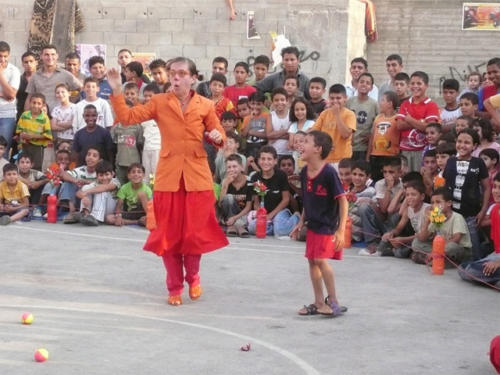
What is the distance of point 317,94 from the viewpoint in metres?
12.6

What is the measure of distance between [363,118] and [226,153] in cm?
171

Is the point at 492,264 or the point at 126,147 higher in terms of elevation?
the point at 126,147

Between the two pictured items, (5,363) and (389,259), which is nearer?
(5,363)

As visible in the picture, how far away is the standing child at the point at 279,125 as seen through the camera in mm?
12430

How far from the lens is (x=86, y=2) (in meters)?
19.5

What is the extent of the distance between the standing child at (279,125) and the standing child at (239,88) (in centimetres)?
79

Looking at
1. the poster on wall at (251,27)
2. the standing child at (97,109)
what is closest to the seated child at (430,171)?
the standing child at (97,109)

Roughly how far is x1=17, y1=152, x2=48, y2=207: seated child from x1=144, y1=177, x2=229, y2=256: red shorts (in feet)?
16.0

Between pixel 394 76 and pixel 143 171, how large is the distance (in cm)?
331

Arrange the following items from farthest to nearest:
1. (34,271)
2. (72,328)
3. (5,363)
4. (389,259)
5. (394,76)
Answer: (394,76) → (389,259) → (34,271) → (72,328) → (5,363)

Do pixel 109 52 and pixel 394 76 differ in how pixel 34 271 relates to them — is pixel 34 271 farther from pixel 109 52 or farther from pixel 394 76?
pixel 109 52

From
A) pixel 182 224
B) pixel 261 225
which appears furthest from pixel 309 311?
pixel 261 225

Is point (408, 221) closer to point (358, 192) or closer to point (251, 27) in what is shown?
point (358, 192)

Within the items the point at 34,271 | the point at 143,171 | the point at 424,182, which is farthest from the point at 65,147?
the point at 424,182
